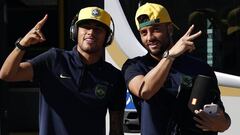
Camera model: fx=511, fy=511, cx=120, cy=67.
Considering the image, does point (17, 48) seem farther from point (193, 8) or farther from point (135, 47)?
point (193, 8)

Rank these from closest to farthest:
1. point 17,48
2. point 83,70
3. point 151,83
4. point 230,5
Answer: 1. point 151,83
2. point 17,48
3. point 83,70
4. point 230,5

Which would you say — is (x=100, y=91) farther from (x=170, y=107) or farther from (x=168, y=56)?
(x=168, y=56)

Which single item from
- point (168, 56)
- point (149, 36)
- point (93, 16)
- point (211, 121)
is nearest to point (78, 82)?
point (93, 16)

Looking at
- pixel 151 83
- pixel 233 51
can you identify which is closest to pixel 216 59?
pixel 233 51

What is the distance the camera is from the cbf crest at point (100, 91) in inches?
104

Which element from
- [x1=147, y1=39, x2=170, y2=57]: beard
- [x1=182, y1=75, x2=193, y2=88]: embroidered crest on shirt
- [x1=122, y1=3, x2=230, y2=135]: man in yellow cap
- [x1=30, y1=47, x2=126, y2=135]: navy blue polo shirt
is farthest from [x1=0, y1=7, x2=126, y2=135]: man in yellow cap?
[x1=182, y1=75, x2=193, y2=88]: embroidered crest on shirt

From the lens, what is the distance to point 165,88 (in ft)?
8.02

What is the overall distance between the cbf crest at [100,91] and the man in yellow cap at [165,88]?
0.57 feet

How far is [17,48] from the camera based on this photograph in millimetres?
2498

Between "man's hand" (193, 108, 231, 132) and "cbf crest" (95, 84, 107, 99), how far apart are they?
1.70ft

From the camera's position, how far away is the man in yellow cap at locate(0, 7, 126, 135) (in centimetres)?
261

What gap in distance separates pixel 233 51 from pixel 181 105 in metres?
1.40

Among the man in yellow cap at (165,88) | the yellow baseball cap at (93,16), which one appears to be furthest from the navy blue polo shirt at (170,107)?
the yellow baseball cap at (93,16)

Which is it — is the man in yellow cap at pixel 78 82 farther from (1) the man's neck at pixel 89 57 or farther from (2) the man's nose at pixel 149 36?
(2) the man's nose at pixel 149 36
